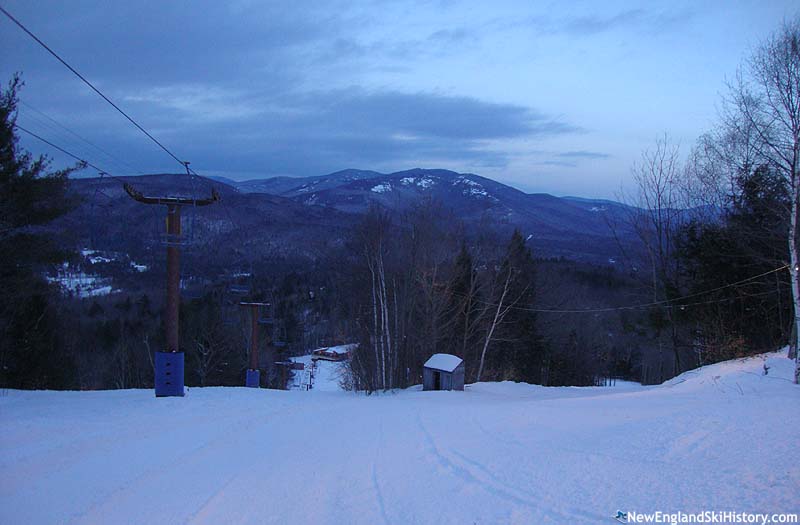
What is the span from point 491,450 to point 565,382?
3776 centimetres

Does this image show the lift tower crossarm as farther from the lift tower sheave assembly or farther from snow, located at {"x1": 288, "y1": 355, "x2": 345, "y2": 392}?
snow, located at {"x1": 288, "y1": 355, "x2": 345, "y2": 392}

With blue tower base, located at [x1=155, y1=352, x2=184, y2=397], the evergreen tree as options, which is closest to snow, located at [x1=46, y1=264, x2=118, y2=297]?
the evergreen tree

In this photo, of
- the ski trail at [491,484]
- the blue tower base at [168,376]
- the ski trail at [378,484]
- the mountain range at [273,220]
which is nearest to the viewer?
the ski trail at [491,484]

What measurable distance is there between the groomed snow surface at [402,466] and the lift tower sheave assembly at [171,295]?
14.0 ft

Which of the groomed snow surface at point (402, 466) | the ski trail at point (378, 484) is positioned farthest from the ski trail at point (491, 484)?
the ski trail at point (378, 484)

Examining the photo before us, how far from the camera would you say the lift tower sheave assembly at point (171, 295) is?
15.0 m

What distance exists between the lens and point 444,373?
2417 cm

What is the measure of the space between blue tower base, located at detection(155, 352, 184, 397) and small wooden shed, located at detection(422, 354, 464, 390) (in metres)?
12.6

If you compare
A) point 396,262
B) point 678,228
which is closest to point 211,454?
point 396,262

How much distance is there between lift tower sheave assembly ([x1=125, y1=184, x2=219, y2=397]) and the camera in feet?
49.1

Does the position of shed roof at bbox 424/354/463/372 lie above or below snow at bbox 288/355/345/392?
above

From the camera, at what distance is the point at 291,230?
88.8 meters

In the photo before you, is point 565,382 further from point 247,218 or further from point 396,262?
point 247,218

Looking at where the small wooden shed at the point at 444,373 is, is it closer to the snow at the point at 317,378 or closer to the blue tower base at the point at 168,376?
the blue tower base at the point at 168,376
